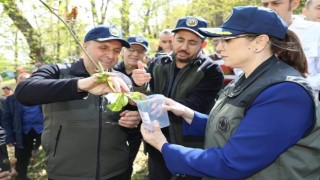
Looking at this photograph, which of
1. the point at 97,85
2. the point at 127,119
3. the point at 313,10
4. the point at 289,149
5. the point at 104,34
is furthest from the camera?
the point at 313,10

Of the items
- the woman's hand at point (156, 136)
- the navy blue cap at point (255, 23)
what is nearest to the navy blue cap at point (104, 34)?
the woman's hand at point (156, 136)

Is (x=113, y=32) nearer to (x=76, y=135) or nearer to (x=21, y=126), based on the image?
(x=76, y=135)

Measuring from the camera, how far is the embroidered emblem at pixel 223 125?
1684mm

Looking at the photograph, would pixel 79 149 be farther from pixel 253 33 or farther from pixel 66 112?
pixel 253 33

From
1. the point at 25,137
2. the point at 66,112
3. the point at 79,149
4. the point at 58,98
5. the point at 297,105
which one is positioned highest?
the point at 297,105

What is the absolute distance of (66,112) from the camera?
254cm

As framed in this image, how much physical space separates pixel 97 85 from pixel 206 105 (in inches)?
58.2

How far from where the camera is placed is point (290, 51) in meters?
1.75

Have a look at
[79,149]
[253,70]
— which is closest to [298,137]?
[253,70]

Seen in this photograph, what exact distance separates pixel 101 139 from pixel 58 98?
1.94 ft

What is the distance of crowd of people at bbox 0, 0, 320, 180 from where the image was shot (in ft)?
5.02

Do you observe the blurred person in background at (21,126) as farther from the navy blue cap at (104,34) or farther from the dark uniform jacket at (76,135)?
the navy blue cap at (104,34)

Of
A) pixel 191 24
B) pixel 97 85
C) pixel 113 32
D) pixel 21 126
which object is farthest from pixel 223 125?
pixel 21 126

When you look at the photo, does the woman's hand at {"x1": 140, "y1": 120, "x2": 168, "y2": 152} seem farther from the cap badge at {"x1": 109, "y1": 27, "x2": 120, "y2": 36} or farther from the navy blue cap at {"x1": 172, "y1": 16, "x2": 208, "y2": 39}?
the navy blue cap at {"x1": 172, "y1": 16, "x2": 208, "y2": 39}
